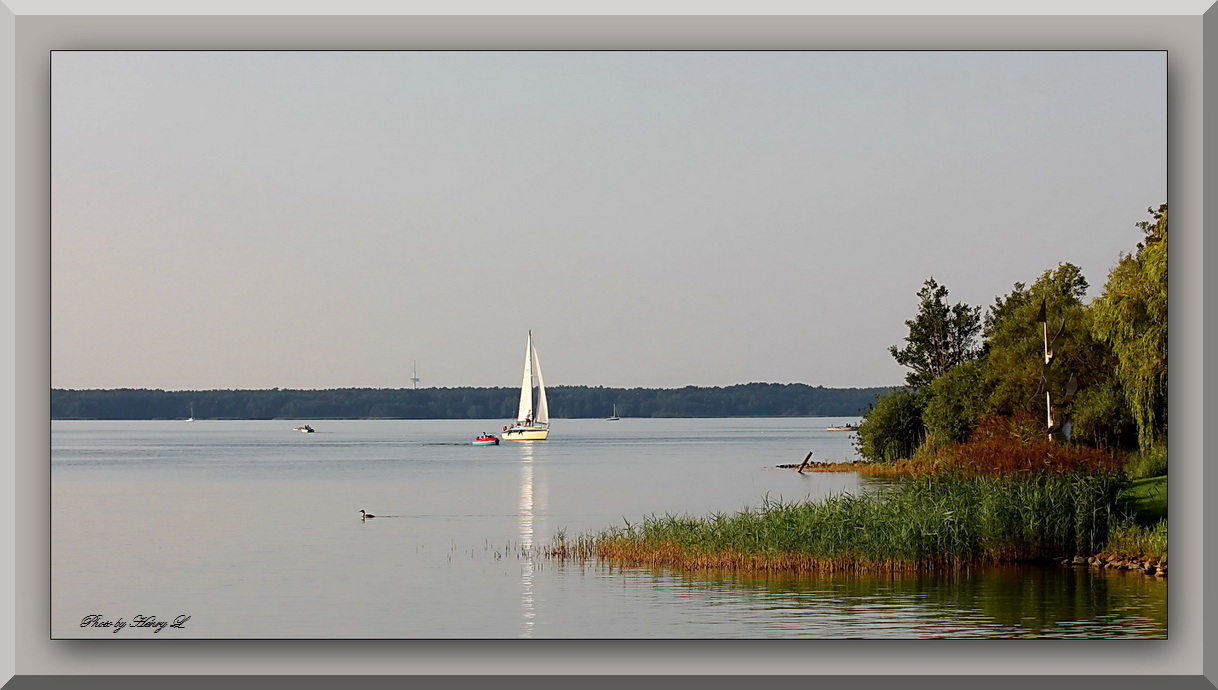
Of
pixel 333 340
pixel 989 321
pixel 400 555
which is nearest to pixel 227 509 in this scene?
pixel 400 555

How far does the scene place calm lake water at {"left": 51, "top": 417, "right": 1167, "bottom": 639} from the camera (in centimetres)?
1232

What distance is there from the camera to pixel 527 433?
188 feet

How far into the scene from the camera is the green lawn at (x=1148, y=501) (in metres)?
13.5

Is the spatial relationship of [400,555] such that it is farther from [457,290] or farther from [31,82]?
[31,82]

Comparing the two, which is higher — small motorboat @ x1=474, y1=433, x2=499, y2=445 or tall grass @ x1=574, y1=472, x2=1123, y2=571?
tall grass @ x1=574, y1=472, x2=1123, y2=571

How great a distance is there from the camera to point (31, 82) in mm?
9891

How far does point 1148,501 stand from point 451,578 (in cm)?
736

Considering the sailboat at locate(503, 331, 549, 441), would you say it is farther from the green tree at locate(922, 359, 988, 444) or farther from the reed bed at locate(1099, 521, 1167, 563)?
the reed bed at locate(1099, 521, 1167, 563)

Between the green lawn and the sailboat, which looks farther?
the sailboat

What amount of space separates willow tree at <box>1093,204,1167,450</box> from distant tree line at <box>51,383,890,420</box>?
3139mm

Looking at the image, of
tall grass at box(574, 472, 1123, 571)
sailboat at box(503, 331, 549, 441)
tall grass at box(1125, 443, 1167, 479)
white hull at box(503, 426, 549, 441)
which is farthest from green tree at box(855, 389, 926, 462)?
tall grass at box(574, 472, 1123, 571)
